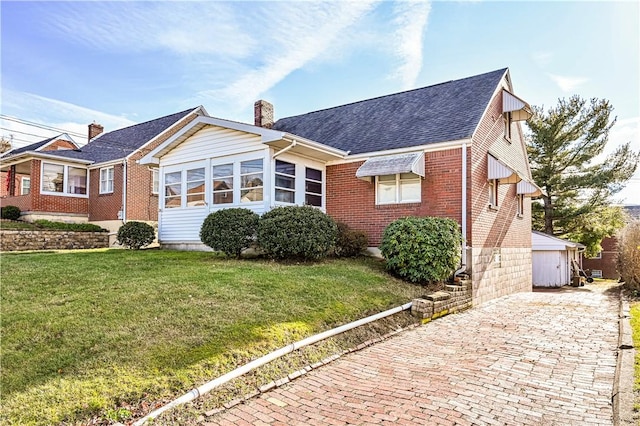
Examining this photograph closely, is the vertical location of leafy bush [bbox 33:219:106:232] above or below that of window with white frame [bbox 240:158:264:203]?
below

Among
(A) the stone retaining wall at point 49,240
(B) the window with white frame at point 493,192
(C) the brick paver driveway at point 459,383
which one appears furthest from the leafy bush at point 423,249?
(A) the stone retaining wall at point 49,240

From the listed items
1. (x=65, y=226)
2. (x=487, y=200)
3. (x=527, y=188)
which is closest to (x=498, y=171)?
(x=487, y=200)

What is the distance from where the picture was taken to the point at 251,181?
12.9 m

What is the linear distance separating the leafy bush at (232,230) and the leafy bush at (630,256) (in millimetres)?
13836

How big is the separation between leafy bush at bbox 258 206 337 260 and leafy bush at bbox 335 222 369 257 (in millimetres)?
1092

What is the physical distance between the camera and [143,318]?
6.02m

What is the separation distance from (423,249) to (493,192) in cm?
539

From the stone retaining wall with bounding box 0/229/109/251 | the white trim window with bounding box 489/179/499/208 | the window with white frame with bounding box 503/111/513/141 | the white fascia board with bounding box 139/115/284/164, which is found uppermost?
the window with white frame with bounding box 503/111/513/141

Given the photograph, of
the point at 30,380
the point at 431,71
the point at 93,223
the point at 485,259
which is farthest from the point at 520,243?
the point at 93,223

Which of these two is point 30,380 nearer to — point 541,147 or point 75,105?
point 75,105

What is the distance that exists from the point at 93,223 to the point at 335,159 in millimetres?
15146

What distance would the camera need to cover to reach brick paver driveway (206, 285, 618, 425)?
4141mm

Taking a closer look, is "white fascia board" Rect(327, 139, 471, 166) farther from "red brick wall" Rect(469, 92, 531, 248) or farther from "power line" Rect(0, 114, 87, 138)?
"power line" Rect(0, 114, 87, 138)

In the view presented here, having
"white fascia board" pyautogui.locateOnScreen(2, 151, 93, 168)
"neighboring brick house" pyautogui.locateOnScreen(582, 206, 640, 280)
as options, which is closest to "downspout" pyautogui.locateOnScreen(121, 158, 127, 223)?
"white fascia board" pyautogui.locateOnScreen(2, 151, 93, 168)
